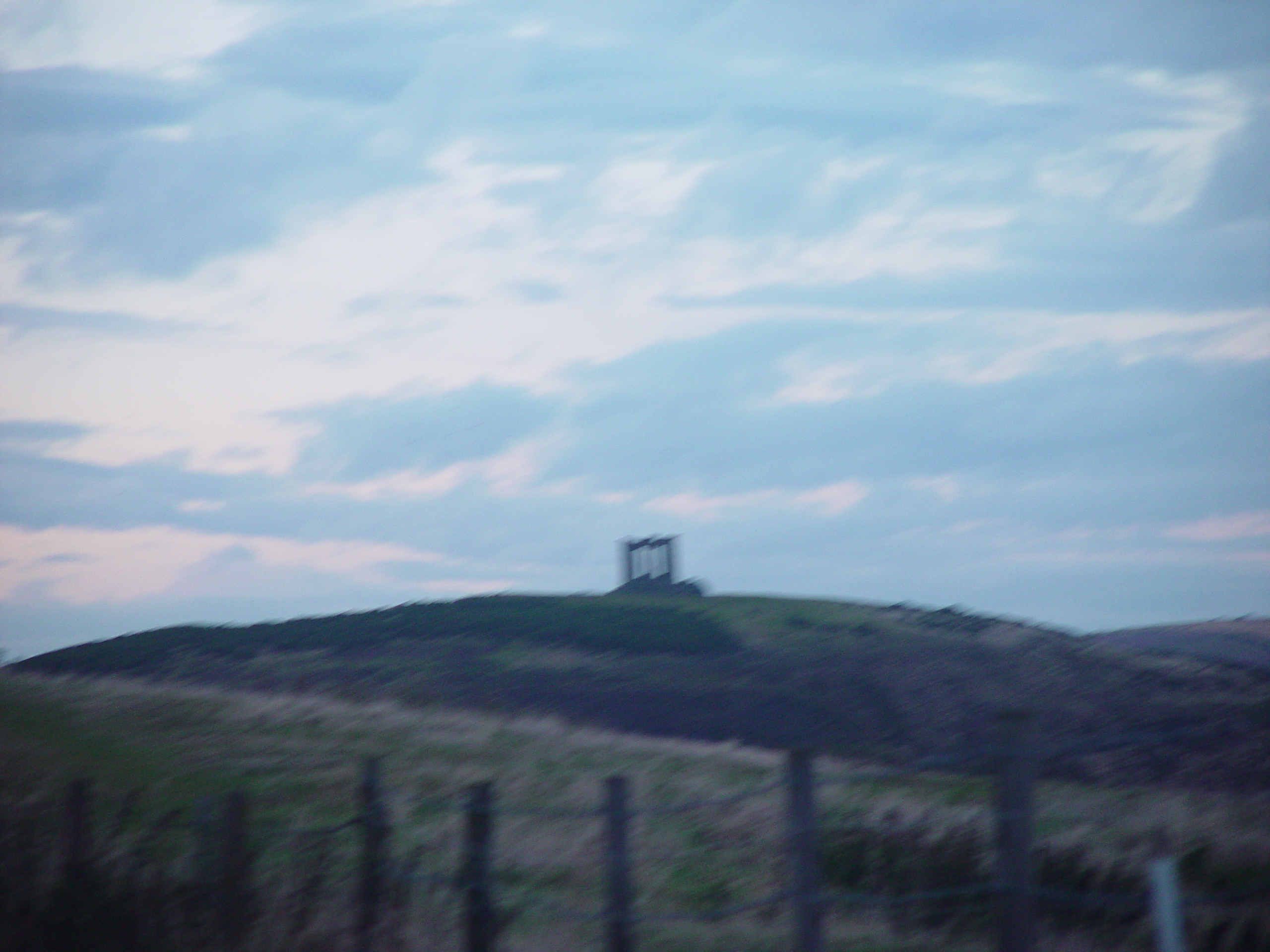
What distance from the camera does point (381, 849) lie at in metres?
8.66

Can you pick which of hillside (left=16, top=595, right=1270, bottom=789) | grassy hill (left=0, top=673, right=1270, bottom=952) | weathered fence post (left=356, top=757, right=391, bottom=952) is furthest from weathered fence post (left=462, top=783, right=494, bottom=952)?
hillside (left=16, top=595, right=1270, bottom=789)

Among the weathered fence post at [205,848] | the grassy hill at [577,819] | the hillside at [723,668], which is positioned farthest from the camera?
the hillside at [723,668]

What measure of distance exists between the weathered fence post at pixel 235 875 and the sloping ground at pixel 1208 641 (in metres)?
34.9

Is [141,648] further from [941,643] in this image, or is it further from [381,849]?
[381,849]

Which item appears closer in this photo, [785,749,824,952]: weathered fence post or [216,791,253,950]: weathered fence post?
[785,749,824,952]: weathered fence post

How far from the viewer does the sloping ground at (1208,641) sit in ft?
137

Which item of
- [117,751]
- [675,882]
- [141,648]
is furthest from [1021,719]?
[141,648]

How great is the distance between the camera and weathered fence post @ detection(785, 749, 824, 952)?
666cm

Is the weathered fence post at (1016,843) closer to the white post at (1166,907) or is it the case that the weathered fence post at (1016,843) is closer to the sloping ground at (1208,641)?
the white post at (1166,907)

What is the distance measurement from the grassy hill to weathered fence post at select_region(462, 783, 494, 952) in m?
0.26

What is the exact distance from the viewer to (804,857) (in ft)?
21.9

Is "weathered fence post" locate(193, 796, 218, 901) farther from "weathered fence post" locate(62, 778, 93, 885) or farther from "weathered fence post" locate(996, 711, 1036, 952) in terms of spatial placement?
"weathered fence post" locate(996, 711, 1036, 952)

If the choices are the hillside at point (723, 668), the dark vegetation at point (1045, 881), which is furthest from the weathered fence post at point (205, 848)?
the hillside at point (723, 668)

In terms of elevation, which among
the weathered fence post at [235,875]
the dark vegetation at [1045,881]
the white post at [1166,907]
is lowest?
the dark vegetation at [1045,881]
